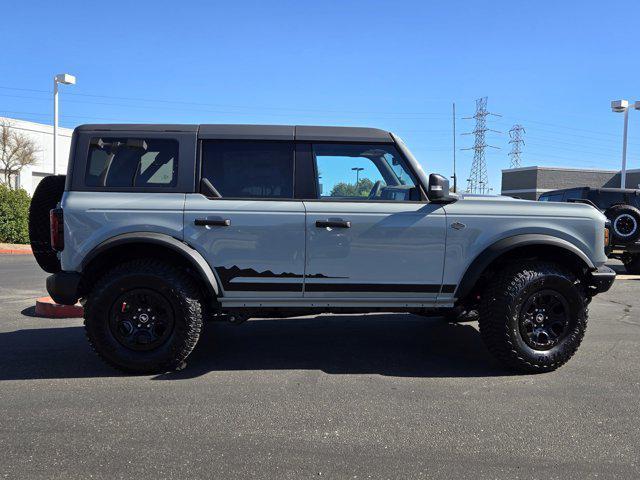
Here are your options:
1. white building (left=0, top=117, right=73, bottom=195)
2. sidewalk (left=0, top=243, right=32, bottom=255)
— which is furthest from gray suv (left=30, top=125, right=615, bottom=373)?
white building (left=0, top=117, right=73, bottom=195)

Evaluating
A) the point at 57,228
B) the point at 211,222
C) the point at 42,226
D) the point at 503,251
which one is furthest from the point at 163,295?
the point at 503,251

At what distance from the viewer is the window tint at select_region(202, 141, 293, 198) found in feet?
14.1

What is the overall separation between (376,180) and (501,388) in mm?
1971

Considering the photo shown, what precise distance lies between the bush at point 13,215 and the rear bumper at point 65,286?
13.9m

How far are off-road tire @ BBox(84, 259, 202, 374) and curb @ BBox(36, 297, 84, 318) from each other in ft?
8.13

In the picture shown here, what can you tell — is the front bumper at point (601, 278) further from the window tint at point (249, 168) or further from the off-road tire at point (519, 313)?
the window tint at point (249, 168)

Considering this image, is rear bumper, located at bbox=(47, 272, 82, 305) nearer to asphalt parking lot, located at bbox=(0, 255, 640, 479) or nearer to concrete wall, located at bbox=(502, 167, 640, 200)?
asphalt parking lot, located at bbox=(0, 255, 640, 479)

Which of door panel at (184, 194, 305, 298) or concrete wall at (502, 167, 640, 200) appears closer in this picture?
door panel at (184, 194, 305, 298)

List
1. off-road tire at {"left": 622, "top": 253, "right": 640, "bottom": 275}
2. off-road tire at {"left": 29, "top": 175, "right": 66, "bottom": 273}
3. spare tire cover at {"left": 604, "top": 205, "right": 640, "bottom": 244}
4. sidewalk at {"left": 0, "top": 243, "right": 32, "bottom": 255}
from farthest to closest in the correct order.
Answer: sidewalk at {"left": 0, "top": 243, "right": 32, "bottom": 255} < off-road tire at {"left": 622, "top": 253, "right": 640, "bottom": 275} < spare tire cover at {"left": 604, "top": 205, "right": 640, "bottom": 244} < off-road tire at {"left": 29, "top": 175, "right": 66, "bottom": 273}

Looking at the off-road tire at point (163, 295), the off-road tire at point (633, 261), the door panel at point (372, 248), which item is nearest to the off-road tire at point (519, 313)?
the door panel at point (372, 248)

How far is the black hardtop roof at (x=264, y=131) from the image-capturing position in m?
4.33

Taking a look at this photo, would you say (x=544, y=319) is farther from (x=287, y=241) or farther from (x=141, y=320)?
(x=141, y=320)

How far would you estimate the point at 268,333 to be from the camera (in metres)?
5.71

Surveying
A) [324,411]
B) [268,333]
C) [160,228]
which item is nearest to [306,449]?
[324,411]
